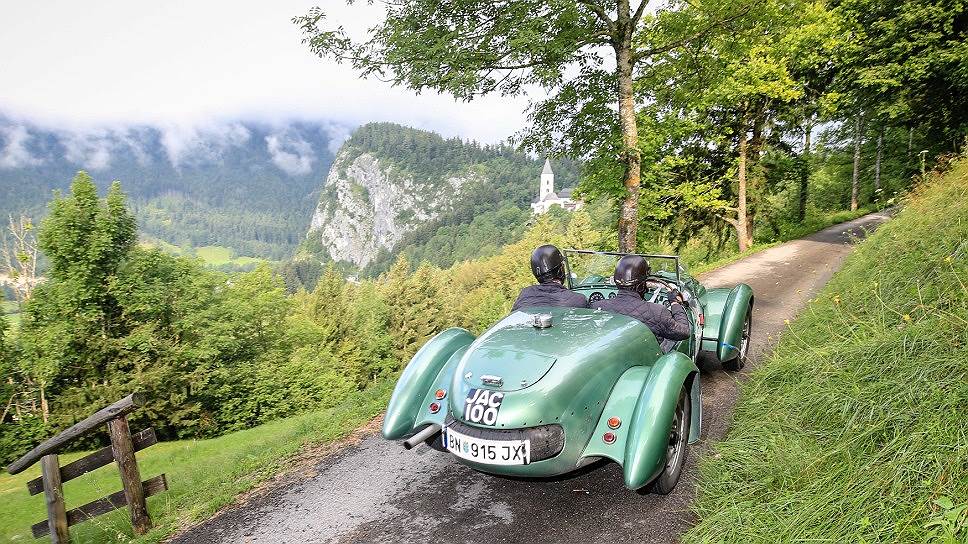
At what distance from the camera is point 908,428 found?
10.3 feet

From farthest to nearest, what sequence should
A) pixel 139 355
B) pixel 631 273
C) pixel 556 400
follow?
pixel 139 355
pixel 631 273
pixel 556 400

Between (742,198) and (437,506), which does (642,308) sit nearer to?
(437,506)

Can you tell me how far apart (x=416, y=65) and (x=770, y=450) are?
7234 mm

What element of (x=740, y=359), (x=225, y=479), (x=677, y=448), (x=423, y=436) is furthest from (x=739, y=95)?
(x=225, y=479)

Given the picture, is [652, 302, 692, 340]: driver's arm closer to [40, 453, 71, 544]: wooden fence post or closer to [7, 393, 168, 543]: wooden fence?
[7, 393, 168, 543]: wooden fence

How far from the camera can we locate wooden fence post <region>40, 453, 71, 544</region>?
4344 mm

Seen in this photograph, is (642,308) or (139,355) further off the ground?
(642,308)

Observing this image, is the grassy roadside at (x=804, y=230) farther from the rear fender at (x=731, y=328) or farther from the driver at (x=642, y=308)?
the driver at (x=642, y=308)

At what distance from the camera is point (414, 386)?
176 inches

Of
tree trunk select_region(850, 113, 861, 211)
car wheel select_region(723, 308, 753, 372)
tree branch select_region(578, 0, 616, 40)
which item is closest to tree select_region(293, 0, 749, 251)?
tree branch select_region(578, 0, 616, 40)

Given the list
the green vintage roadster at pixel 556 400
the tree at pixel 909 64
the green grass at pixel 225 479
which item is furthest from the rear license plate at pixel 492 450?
the tree at pixel 909 64

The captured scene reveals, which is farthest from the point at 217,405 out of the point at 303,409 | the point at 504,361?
the point at 504,361

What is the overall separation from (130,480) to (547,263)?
13.4 ft

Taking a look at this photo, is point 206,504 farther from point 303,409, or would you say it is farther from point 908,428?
point 303,409
